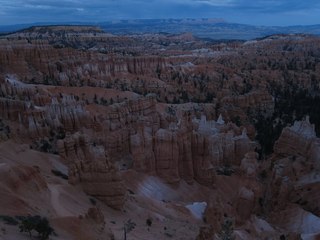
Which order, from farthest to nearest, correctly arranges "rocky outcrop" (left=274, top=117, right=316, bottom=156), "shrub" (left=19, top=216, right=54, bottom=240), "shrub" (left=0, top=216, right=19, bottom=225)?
1. "rocky outcrop" (left=274, top=117, right=316, bottom=156)
2. "shrub" (left=0, top=216, right=19, bottom=225)
3. "shrub" (left=19, top=216, right=54, bottom=240)

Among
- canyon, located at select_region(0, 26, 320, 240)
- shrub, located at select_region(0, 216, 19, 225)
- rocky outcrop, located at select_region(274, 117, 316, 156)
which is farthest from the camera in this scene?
rocky outcrop, located at select_region(274, 117, 316, 156)

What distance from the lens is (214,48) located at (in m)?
131

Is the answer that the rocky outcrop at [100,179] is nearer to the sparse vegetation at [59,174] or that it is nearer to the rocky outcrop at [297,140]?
the sparse vegetation at [59,174]

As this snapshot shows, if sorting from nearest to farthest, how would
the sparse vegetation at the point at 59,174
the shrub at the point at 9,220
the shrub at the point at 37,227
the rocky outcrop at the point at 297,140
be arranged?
the shrub at the point at 37,227 → the shrub at the point at 9,220 → the sparse vegetation at the point at 59,174 → the rocky outcrop at the point at 297,140

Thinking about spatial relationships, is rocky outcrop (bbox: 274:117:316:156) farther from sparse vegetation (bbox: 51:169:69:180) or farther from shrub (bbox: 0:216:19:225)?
shrub (bbox: 0:216:19:225)

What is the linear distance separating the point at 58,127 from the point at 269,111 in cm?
2792

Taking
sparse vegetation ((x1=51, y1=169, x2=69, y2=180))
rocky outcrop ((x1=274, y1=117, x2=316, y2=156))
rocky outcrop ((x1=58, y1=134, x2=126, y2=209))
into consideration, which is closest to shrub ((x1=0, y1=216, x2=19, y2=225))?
rocky outcrop ((x1=58, y1=134, x2=126, y2=209))

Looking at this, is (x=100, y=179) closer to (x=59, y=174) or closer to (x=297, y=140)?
(x=59, y=174)

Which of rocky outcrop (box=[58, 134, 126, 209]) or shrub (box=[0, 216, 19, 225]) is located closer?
shrub (box=[0, 216, 19, 225])

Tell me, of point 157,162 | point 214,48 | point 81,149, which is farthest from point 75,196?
point 214,48

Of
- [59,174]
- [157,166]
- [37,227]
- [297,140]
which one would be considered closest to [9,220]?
[37,227]

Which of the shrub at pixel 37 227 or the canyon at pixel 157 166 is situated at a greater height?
the shrub at pixel 37 227

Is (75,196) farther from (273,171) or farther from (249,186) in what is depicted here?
(273,171)

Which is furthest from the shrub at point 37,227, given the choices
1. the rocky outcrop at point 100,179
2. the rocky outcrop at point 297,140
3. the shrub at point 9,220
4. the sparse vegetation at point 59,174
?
the rocky outcrop at point 297,140
